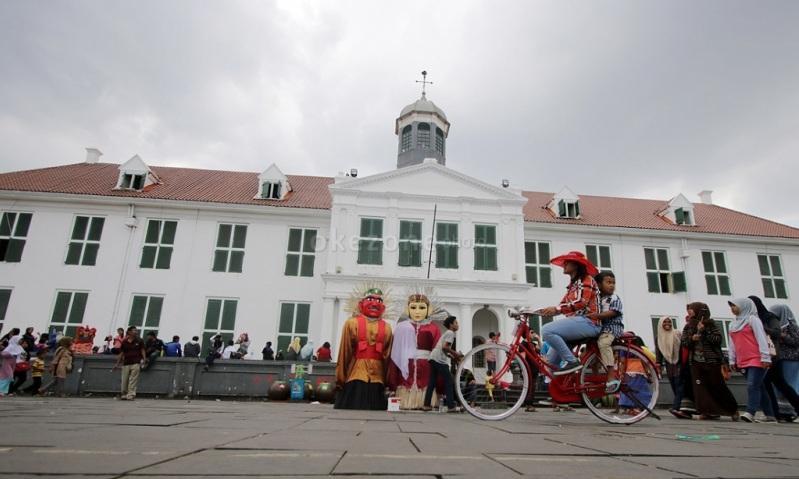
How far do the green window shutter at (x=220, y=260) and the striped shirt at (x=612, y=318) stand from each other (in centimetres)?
1704

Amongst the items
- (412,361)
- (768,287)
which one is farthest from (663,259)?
(412,361)

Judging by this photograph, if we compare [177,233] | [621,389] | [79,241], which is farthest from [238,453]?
[79,241]

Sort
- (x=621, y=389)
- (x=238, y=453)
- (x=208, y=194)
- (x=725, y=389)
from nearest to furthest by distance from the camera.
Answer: (x=238, y=453), (x=621, y=389), (x=725, y=389), (x=208, y=194)

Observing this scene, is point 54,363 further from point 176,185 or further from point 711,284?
point 711,284

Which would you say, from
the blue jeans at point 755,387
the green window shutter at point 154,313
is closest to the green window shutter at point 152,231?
the green window shutter at point 154,313

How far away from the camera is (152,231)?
775 inches

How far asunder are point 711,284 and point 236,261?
68.8ft

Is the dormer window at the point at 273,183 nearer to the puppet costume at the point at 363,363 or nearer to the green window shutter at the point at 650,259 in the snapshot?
the puppet costume at the point at 363,363

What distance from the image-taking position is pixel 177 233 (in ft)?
64.8

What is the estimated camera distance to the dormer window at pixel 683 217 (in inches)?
906

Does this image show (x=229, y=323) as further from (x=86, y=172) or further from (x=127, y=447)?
(x=127, y=447)

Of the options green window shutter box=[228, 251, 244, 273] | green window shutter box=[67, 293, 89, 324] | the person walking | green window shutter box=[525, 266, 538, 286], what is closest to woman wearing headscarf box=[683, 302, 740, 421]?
the person walking

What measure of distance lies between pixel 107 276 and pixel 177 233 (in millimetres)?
3082

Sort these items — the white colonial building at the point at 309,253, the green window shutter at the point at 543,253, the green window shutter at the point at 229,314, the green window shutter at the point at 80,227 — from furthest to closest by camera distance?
the green window shutter at the point at 543,253, the green window shutter at the point at 80,227, the green window shutter at the point at 229,314, the white colonial building at the point at 309,253
